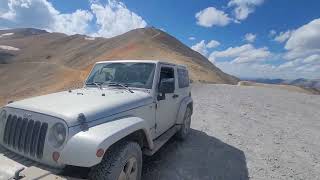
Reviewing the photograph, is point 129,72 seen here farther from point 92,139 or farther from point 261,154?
point 261,154

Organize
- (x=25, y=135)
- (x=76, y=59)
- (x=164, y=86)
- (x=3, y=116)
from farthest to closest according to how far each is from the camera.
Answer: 1. (x=76, y=59)
2. (x=164, y=86)
3. (x=3, y=116)
4. (x=25, y=135)

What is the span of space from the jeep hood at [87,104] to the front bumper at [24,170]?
1.96 feet

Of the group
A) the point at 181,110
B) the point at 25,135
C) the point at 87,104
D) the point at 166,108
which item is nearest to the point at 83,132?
the point at 87,104

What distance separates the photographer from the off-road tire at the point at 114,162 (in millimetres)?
3680

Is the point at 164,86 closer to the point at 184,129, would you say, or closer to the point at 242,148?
the point at 184,129

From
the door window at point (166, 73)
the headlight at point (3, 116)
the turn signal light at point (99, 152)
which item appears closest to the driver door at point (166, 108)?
the door window at point (166, 73)

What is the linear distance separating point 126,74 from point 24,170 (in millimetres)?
2877

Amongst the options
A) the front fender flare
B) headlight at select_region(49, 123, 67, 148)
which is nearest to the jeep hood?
headlight at select_region(49, 123, 67, 148)

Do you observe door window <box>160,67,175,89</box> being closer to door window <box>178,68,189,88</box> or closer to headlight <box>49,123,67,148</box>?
door window <box>178,68,189,88</box>

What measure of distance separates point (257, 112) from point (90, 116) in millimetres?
10674

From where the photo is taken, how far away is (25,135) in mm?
3775

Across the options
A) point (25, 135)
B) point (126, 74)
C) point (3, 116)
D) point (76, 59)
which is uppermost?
point (76, 59)

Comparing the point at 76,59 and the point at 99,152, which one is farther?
the point at 76,59

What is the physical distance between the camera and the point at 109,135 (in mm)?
3678
